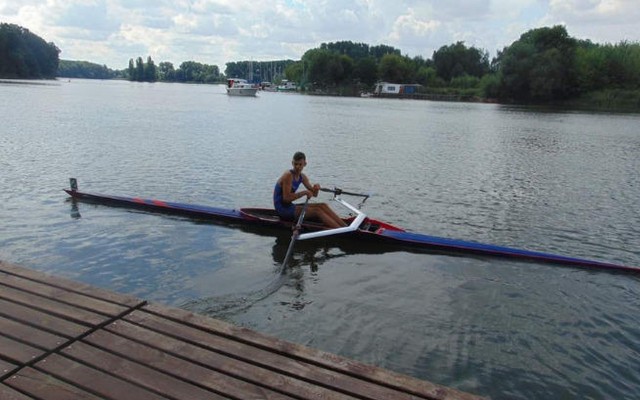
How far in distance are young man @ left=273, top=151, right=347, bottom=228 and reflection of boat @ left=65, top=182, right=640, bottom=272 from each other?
9.5 inches

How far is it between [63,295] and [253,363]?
2.61 meters

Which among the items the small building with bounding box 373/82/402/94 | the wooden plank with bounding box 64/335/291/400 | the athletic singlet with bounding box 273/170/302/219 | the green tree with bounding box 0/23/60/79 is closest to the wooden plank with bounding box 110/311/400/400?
the wooden plank with bounding box 64/335/291/400

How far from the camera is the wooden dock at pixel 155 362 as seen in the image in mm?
4039

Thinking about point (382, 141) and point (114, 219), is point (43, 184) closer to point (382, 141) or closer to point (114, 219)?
point (114, 219)

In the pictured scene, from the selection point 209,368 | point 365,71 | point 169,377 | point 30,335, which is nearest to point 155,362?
point 169,377

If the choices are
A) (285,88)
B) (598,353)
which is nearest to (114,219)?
(598,353)

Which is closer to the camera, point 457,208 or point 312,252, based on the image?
point 312,252

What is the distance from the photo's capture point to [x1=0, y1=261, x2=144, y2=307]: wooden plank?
219 inches

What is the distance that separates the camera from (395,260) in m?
11.2

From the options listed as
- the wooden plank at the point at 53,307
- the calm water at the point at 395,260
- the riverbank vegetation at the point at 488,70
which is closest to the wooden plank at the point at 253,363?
the wooden plank at the point at 53,307

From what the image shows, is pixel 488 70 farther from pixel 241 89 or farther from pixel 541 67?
pixel 241 89

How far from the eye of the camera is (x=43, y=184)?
16.9m

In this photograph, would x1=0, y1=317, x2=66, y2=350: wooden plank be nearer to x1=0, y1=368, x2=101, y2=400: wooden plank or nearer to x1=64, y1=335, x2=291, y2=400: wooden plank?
x1=64, y1=335, x2=291, y2=400: wooden plank

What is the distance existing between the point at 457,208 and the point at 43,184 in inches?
559
